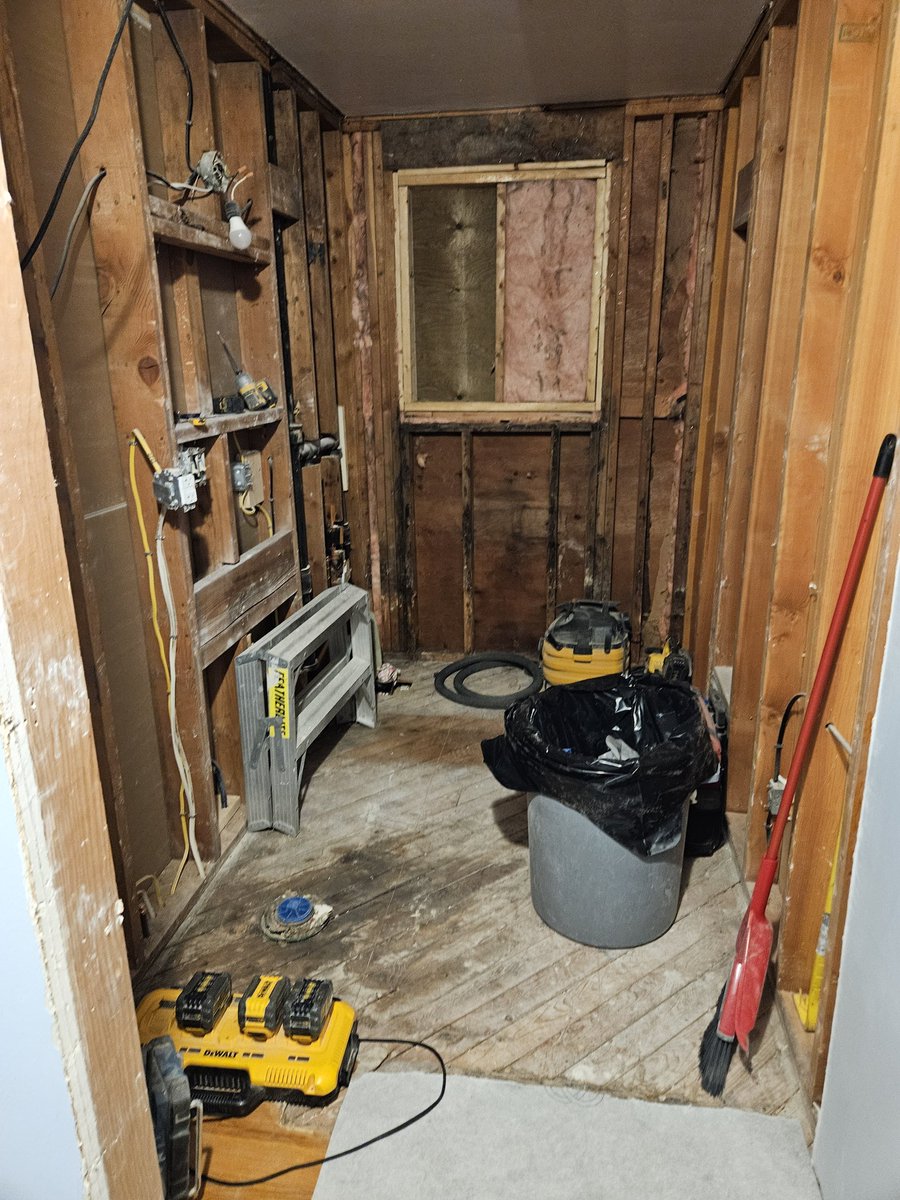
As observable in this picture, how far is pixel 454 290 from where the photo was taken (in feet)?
11.8

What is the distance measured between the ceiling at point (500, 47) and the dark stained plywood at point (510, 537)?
1409 millimetres

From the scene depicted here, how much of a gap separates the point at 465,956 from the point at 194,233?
6.90 feet

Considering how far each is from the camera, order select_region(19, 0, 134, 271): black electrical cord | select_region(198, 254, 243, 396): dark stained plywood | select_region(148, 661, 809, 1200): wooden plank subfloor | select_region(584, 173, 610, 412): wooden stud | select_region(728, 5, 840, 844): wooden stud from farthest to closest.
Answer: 1. select_region(584, 173, 610, 412): wooden stud
2. select_region(198, 254, 243, 396): dark stained plywood
3. select_region(728, 5, 840, 844): wooden stud
4. select_region(148, 661, 809, 1200): wooden plank subfloor
5. select_region(19, 0, 134, 271): black electrical cord

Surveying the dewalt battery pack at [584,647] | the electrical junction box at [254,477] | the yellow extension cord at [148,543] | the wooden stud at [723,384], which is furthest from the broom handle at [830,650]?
the electrical junction box at [254,477]

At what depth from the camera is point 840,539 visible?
4.98ft

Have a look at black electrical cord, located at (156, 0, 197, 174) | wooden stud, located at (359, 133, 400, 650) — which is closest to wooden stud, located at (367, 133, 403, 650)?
wooden stud, located at (359, 133, 400, 650)

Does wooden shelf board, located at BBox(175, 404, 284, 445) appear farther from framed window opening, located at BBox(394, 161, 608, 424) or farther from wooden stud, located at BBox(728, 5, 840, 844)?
wooden stud, located at BBox(728, 5, 840, 844)

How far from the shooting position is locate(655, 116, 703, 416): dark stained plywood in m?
3.28

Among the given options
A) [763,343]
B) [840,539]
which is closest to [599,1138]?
[840,539]

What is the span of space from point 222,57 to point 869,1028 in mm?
3111

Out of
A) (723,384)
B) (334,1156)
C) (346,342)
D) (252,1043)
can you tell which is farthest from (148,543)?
(723,384)

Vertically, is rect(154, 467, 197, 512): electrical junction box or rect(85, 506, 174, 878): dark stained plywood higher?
rect(154, 467, 197, 512): electrical junction box

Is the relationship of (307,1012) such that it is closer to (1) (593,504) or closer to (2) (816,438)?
(2) (816,438)

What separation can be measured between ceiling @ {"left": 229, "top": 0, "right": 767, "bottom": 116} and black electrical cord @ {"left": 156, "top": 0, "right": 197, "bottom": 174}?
1.05 ft
